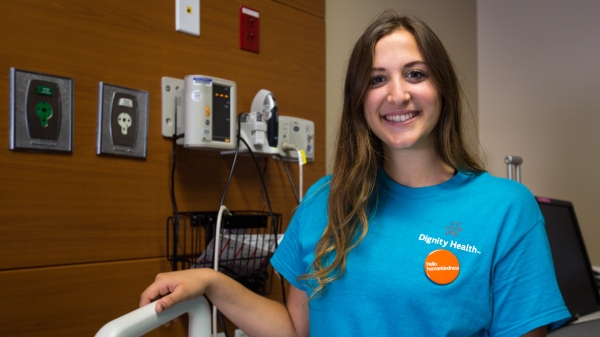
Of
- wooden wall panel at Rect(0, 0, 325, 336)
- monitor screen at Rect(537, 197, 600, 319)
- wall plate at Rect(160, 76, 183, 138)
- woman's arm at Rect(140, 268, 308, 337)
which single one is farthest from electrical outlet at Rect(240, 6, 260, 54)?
monitor screen at Rect(537, 197, 600, 319)

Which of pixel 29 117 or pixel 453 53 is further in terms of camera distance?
pixel 453 53

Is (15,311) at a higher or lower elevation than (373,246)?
lower

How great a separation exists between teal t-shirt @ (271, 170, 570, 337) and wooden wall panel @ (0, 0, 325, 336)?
513 mm

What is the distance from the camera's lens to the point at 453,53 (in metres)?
2.57

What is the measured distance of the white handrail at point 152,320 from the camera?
0.69 m

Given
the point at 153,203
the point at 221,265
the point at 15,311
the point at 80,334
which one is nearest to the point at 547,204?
the point at 221,265

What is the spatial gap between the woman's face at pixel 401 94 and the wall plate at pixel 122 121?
63cm

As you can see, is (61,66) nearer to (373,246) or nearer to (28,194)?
(28,194)

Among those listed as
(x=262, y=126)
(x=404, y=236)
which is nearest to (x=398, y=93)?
(x=404, y=236)

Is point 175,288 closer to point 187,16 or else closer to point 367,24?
point 187,16

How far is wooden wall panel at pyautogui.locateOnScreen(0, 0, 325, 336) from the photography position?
116cm

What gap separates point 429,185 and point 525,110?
67.2 inches

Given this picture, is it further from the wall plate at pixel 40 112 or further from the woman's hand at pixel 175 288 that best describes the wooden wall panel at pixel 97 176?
the woman's hand at pixel 175 288

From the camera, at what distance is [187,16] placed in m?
1.46
